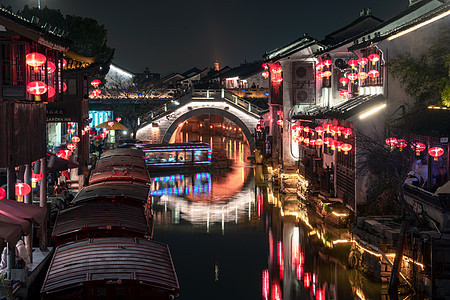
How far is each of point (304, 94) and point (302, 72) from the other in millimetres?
1576

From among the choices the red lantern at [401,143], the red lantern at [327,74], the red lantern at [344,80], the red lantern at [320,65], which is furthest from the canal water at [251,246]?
the red lantern at [320,65]

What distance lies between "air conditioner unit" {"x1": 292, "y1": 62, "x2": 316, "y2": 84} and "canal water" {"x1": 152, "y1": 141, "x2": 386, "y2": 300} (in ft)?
26.7

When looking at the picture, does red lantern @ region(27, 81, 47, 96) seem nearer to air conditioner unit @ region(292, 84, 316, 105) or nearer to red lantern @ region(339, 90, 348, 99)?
red lantern @ region(339, 90, 348, 99)

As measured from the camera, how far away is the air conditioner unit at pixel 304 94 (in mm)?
42906

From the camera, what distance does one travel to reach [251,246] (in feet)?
88.7

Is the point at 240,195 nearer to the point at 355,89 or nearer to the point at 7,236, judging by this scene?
the point at 355,89

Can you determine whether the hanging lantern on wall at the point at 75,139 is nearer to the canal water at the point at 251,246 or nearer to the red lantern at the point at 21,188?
the canal water at the point at 251,246

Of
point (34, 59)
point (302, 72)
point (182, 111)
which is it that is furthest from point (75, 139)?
point (182, 111)

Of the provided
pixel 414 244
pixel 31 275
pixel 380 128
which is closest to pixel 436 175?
pixel 380 128

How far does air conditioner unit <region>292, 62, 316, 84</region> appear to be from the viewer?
4303 cm

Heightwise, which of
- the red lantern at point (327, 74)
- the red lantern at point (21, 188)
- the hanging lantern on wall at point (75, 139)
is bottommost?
the red lantern at point (21, 188)

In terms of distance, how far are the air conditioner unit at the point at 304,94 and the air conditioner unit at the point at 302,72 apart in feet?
1.63

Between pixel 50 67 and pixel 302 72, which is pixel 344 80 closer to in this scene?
pixel 302 72

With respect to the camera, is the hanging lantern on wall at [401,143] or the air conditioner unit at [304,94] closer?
the hanging lantern on wall at [401,143]
